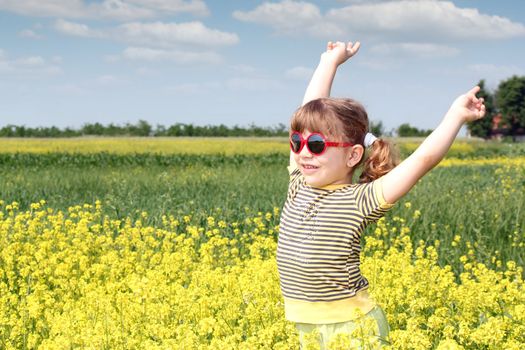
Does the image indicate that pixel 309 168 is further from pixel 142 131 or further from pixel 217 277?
pixel 142 131

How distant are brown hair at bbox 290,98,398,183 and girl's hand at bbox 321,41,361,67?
2.25 feet

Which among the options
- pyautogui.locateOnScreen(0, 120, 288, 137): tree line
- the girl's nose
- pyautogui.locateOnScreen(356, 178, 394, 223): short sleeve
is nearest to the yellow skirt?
pyautogui.locateOnScreen(356, 178, 394, 223): short sleeve

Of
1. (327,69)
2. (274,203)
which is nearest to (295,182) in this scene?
(327,69)

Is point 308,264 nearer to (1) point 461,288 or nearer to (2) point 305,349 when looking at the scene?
(2) point 305,349

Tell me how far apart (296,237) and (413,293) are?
1.48 m

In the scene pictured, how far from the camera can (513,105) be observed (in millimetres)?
76125

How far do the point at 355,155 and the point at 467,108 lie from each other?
1.86 ft

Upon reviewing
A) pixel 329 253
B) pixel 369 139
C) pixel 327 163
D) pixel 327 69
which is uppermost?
pixel 327 69

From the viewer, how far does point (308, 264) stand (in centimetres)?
356

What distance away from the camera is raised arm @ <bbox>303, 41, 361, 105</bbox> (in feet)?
13.9

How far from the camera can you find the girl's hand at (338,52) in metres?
4.29

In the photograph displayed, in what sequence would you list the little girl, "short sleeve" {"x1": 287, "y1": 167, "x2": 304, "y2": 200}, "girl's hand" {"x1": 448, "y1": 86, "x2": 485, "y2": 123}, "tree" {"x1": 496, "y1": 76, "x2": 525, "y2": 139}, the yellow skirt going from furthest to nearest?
"tree" {"x1": 496, "y1": 76, "x2": 525, "y2": 139} < "short sleeve" {"x1": 287, "y1": 167, "x2": 304, "y2": 200} < the little girl < "girl's hand" {"x1": 448, "y1": 86, "x2": 485, "y2": 123} < the yellow skirt

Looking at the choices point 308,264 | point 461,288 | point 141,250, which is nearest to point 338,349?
point 308,264

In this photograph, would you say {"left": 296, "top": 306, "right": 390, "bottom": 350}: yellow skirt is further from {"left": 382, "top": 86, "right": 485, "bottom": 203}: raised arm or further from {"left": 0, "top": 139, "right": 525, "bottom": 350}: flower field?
{"left": 382, "top": 86, "right": 485, "bottom": 203}: raised arm
